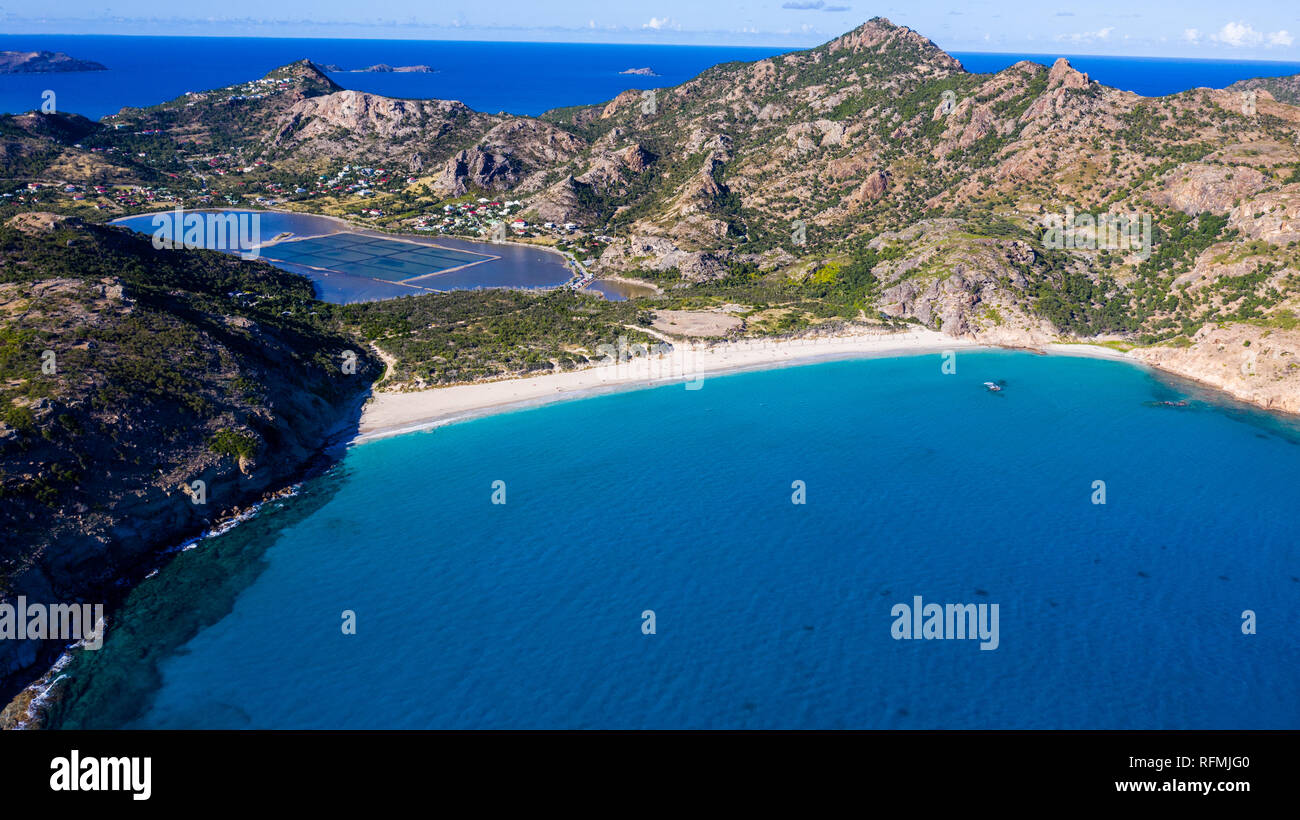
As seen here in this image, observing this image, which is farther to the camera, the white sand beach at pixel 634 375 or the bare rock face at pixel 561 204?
the bare rock face at pixel 561 204

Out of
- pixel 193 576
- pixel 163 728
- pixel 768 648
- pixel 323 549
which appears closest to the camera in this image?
pixel 163 728

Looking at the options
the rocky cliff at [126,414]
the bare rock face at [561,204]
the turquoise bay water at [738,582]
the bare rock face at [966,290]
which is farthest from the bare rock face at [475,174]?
the turquoise bay water at [738,582]

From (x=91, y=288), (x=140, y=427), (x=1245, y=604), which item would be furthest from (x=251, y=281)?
(x=1245, y=604)

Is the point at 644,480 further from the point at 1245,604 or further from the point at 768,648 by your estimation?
the point at 1245,604

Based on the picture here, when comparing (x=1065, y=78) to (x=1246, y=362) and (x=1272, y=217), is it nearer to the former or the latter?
(x=1272, y=217)

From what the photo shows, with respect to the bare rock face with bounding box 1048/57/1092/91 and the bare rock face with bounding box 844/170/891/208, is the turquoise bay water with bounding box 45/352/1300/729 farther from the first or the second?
the bare rock face with bounding box 1048/57/1092/91

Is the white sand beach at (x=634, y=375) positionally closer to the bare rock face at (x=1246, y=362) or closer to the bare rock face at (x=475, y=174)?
the bare rock face at (x=1246, y=362)
